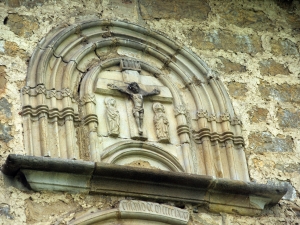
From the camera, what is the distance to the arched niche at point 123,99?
7.36m

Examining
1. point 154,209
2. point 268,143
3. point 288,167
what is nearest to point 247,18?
point 268,143

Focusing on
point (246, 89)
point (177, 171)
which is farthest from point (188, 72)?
point (177, 171)

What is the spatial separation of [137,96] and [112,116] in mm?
340

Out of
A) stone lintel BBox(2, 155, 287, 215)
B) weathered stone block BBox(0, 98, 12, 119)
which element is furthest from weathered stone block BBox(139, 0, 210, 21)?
stone lintel BBox(2, 155, 287, 215)

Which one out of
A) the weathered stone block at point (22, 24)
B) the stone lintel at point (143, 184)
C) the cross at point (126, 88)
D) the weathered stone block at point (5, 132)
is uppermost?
the weathered stone block at point (22, 24)

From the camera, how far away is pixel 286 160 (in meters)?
8.03

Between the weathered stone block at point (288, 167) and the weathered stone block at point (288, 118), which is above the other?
the weathered stone block at point (288, 118)

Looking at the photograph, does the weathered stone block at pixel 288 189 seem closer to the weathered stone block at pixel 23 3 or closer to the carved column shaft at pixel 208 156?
the carved column shaft at pixel 208 156

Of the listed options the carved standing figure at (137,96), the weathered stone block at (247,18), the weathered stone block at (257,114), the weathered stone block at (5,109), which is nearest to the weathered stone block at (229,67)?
the weathered stone block at (257,114)

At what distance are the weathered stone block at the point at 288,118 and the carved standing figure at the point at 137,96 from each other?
1.16 meters

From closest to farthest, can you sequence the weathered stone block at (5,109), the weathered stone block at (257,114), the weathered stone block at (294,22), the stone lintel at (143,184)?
1. the stone lintel at (143,184)
2. the weathered stone block at (5,109)
3. the weathered stone block at (257,114)
4. the weathered stone block at (294,22)

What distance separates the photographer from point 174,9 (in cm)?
872

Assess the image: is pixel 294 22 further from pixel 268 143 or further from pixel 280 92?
pixel 268 143

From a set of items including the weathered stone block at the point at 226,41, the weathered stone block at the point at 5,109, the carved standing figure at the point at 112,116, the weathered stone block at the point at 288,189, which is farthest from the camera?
the weathered stone block at the point at 226,41
